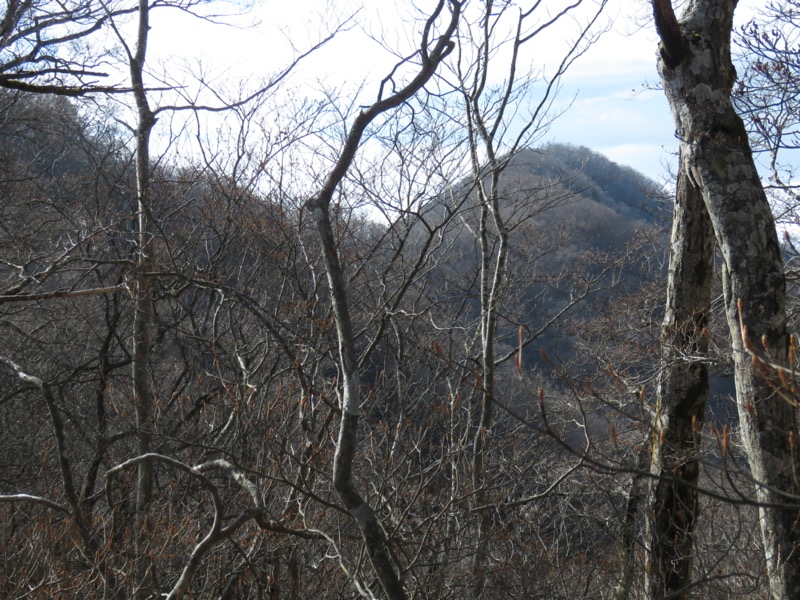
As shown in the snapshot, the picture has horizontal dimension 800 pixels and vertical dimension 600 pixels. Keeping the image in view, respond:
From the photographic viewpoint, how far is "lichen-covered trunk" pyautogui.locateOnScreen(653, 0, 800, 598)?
420 cm

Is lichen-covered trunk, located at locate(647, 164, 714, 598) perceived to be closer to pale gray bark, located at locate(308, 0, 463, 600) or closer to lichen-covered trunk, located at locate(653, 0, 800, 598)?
lichen-covered trunk, located at locate(653, 0, 800, 598)

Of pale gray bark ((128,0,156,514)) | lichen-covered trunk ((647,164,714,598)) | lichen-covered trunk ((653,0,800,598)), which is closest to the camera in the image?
lichen-covered trunk ((653,0,800,598))

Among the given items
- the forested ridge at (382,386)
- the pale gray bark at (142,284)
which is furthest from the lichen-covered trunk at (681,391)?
the pale gray bark at (142,284)

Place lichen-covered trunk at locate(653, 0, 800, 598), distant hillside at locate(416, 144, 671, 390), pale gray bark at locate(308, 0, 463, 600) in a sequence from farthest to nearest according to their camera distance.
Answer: distant hillside at locate(416, 144, 671, 390), lichen-covered trunk at locate(653, 0, 800, 598), pale gray bark at locate(308, 0, 463, 600)

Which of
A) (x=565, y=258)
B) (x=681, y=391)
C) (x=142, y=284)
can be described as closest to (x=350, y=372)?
(x=681, y=391)

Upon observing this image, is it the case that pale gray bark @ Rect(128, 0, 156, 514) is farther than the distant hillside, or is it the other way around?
the distant hillside

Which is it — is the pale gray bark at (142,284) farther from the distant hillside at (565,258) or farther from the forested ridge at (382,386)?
the distant hillside at (565,258)

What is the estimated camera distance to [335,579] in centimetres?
617

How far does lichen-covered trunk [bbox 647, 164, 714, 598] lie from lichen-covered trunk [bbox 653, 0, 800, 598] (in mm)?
874

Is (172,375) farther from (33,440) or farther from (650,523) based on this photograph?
(650,523)

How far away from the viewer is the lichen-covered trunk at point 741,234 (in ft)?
13.8

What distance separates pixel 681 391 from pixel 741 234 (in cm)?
170

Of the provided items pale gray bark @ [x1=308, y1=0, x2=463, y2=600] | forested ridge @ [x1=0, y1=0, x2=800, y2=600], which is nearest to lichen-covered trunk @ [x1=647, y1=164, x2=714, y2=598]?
forested ridge @ [x1=0, y1=0, x2=800, y2=600]

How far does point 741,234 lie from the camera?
4.33 metres
